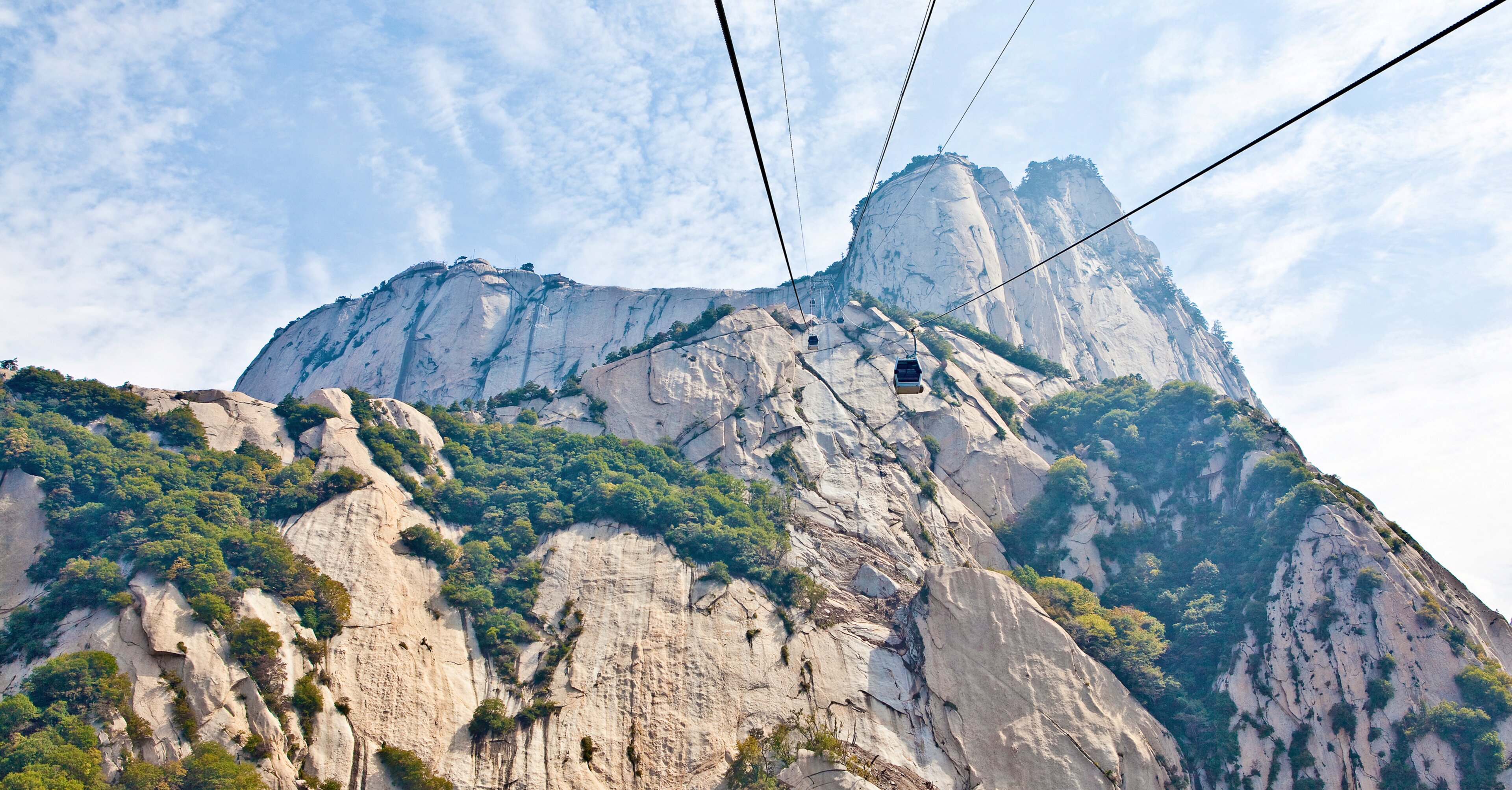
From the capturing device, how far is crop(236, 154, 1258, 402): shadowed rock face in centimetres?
9756

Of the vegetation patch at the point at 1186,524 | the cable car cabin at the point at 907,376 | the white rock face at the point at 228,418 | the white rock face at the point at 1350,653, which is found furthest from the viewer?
the white rock face at the point at 228,418

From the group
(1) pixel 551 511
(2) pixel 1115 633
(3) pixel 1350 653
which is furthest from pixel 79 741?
(3) pixel 1350 653

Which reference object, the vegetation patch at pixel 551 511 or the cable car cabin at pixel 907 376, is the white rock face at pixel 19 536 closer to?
the vegetation patch at pixel 551 511

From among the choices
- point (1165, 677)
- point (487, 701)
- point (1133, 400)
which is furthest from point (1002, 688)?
point (1133, 400)

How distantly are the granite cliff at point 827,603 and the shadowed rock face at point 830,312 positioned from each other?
2692 cm

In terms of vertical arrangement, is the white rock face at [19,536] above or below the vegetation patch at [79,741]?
above

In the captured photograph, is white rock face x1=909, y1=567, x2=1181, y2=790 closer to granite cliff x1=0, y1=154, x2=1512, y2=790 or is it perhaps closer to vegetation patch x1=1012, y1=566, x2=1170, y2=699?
granite cliff x1=0, y1=154, x2=1512, y2=790

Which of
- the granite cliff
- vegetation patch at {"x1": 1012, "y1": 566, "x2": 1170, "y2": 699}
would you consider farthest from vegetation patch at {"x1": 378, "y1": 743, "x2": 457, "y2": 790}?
vegetation patch at {"x1": 1012, "y1": 566, "x2": 1170, "y2": 699}

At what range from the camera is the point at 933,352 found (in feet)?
243

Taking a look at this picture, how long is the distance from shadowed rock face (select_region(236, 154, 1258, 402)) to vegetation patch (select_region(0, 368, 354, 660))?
49364 mm

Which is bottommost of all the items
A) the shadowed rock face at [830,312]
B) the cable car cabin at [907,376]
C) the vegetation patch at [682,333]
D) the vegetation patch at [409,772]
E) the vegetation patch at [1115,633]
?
the vegetation patch at [409,772]

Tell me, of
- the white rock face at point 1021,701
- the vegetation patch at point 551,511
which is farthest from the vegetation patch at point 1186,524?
the vegetation patch at point 551,511

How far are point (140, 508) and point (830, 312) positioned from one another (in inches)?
3032

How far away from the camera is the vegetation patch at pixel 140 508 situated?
33.6 metres
